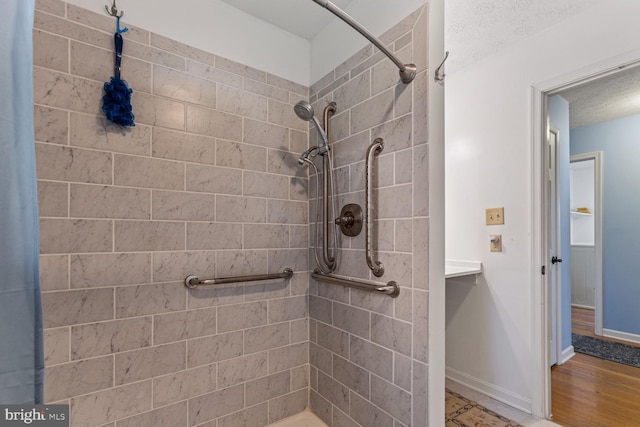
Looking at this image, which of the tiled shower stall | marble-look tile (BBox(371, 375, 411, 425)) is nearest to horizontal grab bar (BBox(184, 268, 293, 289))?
the tiled shower stall

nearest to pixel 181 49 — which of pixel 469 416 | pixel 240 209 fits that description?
pixel 240 209

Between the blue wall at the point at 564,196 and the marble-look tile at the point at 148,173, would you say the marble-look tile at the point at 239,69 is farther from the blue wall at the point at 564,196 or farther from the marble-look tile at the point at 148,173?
the blue wall at the point at 564,196

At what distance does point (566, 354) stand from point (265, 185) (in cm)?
305

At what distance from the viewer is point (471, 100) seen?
7.41 ft

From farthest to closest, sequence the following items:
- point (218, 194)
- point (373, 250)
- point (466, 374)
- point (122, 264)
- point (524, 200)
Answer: point (466, 374), point (524, 200), point (218, 194), point (373, 250), point (122, 264)

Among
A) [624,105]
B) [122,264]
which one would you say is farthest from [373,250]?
[624,105]

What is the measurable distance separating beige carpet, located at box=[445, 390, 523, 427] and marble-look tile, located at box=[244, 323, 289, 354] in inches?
43.1

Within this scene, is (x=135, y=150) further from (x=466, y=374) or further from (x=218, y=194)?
(x=466, y=374)

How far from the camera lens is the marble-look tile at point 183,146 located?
A: 4.46 ft

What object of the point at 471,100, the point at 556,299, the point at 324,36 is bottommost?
the point at 556,299

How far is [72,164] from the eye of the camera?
118 centimetres

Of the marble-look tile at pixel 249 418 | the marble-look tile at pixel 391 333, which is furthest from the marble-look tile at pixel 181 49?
the marble-look tile at pixel 249 418

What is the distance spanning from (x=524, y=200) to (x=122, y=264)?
7.54 feet

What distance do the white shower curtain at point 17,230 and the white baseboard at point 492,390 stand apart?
2.39m
